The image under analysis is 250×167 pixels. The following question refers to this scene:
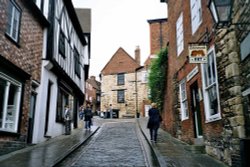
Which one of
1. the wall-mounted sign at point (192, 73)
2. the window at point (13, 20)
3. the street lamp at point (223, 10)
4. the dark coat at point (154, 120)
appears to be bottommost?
the dark coat at point (154, 120)

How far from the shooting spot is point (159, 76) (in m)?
16.7

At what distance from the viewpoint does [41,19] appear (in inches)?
497

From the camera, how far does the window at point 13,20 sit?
31.9ft

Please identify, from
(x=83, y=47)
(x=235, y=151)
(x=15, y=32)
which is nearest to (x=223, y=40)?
(x=235, y=151)

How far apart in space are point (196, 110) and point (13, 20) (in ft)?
24.3

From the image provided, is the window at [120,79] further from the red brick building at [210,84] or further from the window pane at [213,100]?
the window pane at [213,100]

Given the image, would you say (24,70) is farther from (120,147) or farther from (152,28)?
(152,28)

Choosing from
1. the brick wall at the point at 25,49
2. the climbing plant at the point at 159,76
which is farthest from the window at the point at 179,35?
the brick wall at the point at 25,49

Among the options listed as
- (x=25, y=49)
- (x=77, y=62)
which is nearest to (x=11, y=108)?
(x=25, y=49)

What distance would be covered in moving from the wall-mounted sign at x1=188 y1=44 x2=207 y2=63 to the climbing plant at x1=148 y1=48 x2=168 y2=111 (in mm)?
7798

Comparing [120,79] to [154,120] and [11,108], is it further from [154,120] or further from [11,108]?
[11,108]

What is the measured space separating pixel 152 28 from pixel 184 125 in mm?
18264

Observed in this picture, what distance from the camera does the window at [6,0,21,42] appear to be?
971cm

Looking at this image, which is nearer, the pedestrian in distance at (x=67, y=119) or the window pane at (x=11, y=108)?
the window pane at (x=11, y=108)
